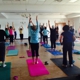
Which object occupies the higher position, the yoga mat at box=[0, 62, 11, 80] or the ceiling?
the ceiling

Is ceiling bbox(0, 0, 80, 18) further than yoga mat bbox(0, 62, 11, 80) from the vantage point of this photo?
Yes

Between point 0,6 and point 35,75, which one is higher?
point 0,6

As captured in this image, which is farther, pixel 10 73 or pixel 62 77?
pixel 10 73

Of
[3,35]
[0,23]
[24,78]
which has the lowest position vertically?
[24,78]

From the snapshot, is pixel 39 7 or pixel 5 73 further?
pixel 39 7

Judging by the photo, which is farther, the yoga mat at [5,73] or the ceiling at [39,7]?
the ceiling at [39,7]

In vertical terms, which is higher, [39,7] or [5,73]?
[39,7]

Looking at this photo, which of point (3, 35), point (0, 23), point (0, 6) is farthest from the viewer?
point (0, 23)

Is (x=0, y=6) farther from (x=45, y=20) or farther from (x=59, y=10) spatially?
(x=45, y=20)

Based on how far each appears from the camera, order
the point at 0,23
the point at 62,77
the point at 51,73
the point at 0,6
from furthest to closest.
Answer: the point at 0,23
the point at 0,6
the point at 51,73
the point at 62,77

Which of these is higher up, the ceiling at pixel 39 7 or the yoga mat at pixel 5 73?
the ceiling at pixel 39 7

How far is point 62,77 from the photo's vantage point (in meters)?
3.25

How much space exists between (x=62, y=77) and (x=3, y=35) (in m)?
2.33

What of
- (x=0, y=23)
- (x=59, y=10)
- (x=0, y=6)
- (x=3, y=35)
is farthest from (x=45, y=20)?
(x=3, y=35)
